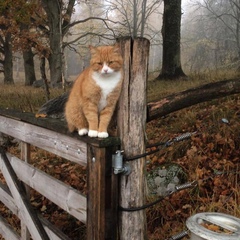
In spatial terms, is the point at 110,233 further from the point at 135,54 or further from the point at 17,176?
the point at 17,176

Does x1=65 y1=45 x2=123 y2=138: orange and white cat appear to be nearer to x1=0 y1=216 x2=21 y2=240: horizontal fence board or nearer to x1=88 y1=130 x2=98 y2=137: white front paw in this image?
x1=88 y1=130 x2=98 y2=137: white front paw

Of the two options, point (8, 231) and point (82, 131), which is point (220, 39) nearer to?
point (8, 231)

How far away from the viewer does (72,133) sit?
1996mm

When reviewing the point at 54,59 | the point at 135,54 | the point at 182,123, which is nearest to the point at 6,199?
the point at 135,54

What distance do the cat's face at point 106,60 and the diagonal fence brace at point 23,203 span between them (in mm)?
1549

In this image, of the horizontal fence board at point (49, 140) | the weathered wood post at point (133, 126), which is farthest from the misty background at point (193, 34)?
the weathered wood post at point (133, 126)

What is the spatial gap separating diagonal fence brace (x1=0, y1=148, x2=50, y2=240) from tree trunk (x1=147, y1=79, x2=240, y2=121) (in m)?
1.44

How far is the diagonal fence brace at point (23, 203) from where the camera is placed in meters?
2.56

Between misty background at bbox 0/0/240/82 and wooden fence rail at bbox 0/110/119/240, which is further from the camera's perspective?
misty background at bbox 0/0/240/82

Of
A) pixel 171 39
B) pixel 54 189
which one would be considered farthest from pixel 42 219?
pixel 171 39

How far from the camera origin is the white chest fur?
1.80 metres

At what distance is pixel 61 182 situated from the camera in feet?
7.44

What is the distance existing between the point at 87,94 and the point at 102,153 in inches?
15.7

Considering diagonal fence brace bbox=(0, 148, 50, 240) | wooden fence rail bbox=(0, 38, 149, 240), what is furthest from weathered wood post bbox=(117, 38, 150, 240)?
diagonal fence brace bbox=(0, 148, 50, 240)
